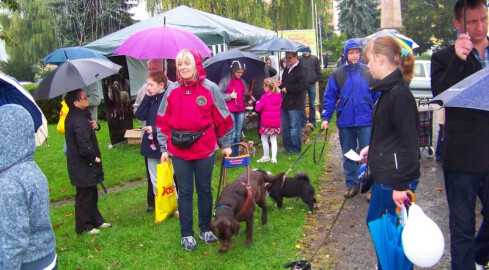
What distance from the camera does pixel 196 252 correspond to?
507 cm

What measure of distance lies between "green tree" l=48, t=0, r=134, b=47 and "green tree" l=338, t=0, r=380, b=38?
2882 cm

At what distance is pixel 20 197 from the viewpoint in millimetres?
2357

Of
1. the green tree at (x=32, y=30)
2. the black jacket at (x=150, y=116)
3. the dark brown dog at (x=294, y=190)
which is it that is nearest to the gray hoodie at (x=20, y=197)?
the black jacket at (x=150, y=116)

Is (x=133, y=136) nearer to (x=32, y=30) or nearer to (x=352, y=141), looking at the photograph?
(x=352, y=141)

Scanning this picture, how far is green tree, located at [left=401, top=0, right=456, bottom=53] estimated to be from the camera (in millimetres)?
56750

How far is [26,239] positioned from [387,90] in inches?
99.4

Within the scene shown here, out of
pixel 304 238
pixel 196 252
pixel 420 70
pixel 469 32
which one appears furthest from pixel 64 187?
pixel 420 70

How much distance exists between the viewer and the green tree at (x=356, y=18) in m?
49.5

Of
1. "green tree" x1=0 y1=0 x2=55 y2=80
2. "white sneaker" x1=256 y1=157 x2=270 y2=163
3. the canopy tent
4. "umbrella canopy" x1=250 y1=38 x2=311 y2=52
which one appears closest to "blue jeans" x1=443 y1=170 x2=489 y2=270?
"white sneaker" x1=256 y1=157 x2=270 y2=163

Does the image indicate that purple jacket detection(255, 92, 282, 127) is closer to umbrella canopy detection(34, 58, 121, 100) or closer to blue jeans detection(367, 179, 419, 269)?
umbrella canopy detection(34, 58, 121, 100)

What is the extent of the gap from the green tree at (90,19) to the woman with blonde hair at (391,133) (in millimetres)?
24688

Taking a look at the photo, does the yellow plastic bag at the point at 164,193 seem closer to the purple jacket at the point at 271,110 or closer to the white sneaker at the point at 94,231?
the white sneaker at the point at 94,231

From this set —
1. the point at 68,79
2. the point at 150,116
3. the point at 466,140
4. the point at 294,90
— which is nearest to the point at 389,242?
A: the point at 466,140

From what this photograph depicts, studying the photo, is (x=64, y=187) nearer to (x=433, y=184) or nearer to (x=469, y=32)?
(x=433, y=184)
